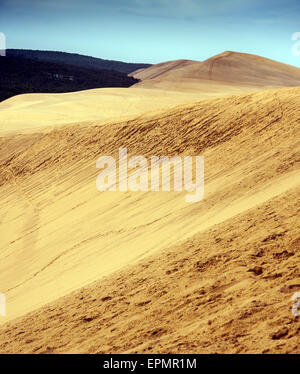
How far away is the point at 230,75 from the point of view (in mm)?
46062

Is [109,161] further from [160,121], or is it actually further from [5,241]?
[5,241]

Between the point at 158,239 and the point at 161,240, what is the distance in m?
0.11

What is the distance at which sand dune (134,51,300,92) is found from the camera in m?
40.5

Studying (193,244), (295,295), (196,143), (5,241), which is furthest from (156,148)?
(295,295)

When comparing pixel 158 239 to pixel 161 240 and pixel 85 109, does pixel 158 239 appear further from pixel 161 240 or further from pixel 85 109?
pixel 85 109

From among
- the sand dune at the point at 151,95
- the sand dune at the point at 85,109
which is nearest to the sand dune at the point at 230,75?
the sand dune at the point at 151,95

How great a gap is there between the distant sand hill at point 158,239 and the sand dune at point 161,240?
24 mm

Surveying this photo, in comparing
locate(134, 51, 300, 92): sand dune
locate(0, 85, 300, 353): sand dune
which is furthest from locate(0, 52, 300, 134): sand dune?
locate(0, 85, 300, 353): sand dune

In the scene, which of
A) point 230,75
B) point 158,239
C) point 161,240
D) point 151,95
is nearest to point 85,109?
point 151,95

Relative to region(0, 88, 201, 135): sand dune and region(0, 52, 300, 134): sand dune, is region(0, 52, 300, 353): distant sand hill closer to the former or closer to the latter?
region(0, 88, 201, 135): sand dune

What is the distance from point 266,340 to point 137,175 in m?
7.33

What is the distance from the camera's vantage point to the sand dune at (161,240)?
443 cm

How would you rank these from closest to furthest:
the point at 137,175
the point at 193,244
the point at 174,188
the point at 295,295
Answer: the point at 295,295 → the point at 193,244 → the point at 174,188 → the point at 137,175

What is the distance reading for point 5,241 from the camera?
32.3ft
